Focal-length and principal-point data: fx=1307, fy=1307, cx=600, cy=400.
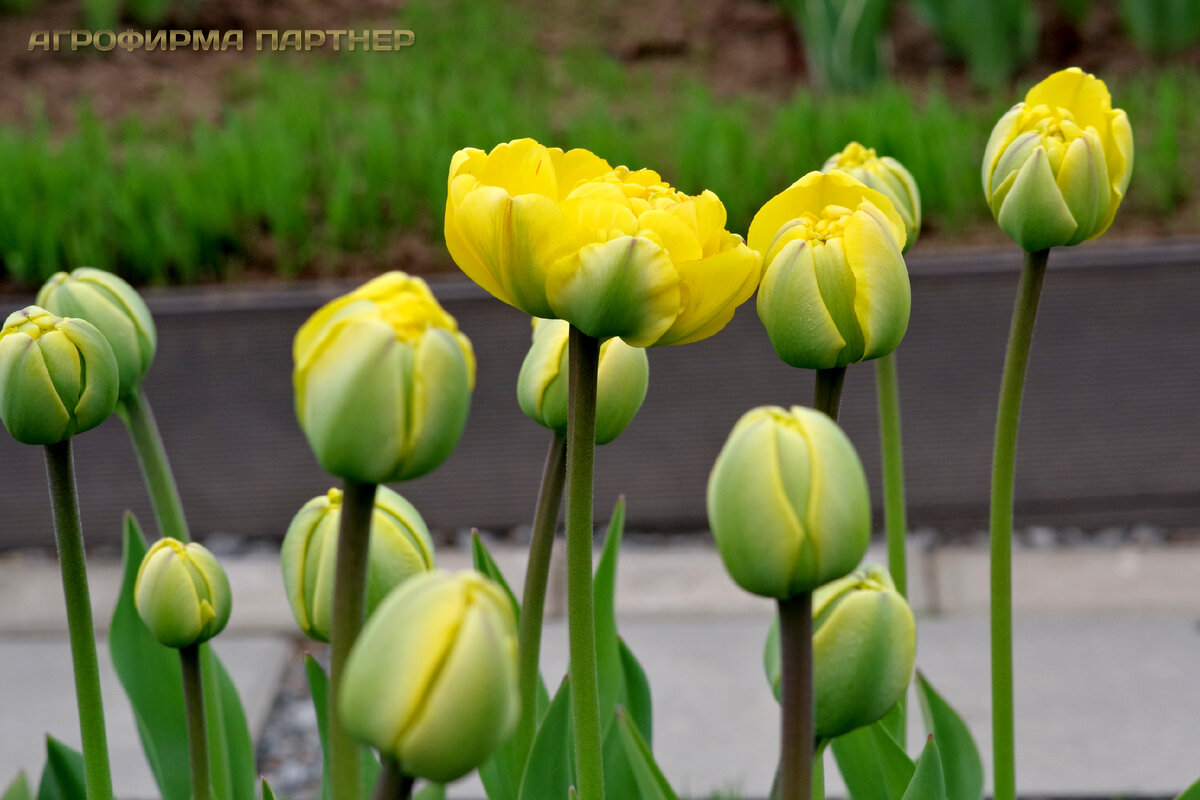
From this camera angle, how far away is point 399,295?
376mm

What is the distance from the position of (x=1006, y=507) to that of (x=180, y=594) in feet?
1.34

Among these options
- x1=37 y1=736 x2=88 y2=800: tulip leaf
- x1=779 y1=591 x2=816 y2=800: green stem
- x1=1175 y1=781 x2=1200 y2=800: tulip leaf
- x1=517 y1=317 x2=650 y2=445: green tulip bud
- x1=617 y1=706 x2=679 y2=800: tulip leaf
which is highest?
x1=517 y1=317 x2=650 y2=445: green tulip bud

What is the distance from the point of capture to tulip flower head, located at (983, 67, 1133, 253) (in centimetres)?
62

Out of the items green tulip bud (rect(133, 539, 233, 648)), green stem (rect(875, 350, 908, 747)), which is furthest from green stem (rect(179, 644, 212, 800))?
green stem (rect(875, 350, 908, 747))

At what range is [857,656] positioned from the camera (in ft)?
1.61

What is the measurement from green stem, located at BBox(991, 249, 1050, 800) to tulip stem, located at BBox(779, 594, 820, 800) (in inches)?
10.2

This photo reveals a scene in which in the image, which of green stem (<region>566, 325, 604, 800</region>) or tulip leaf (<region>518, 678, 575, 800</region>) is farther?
tulip leaf (<region>518, 678, 575, 800</region>)

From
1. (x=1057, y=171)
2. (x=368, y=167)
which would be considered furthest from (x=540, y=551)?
(x=368, y=167)

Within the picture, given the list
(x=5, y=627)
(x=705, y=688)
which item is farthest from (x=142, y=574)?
(x=5, y=627)

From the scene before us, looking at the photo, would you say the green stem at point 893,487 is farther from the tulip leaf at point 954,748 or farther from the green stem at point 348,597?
the green stem at point 348,597

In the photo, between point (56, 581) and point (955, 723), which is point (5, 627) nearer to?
point (56, 581)

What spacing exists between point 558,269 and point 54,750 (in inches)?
20.7

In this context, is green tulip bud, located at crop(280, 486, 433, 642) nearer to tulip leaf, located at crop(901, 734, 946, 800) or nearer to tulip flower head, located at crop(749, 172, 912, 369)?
tulip flower head, located at crop(749, 172, 912, 369)

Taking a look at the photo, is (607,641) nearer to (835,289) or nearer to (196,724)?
(196,724)
